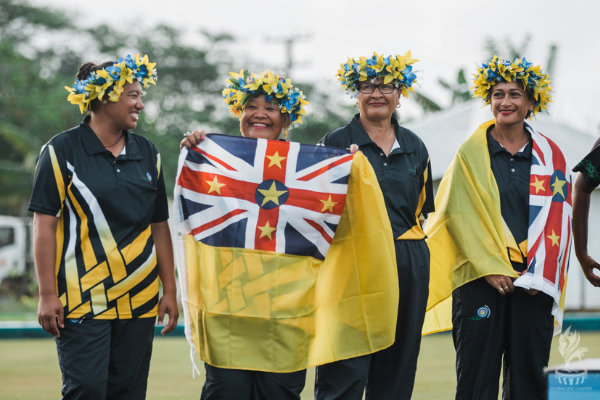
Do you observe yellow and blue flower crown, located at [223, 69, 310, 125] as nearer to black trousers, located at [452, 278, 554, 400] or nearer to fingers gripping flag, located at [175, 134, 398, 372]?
fingers gripping flag, located at [175, 134, 398, 372]

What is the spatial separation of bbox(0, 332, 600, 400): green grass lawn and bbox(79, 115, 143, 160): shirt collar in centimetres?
259

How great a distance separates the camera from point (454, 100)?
19.5 m

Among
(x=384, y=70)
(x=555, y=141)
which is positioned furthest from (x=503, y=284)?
(x=555, y=141)

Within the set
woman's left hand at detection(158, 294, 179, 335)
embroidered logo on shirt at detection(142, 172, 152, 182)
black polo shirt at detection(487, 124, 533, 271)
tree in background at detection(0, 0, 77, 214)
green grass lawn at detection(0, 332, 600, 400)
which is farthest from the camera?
tree in background at detection(0, 0, 77, 214)

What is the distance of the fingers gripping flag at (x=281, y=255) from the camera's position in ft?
12.0

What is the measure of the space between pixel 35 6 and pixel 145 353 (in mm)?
26725

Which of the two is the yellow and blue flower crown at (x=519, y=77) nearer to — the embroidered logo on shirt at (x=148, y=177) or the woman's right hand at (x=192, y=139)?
the woman's right hand at (x=192, y=139)

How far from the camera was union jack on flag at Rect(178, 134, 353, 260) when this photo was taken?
3715 millimetres

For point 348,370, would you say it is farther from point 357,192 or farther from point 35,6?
point 35,6

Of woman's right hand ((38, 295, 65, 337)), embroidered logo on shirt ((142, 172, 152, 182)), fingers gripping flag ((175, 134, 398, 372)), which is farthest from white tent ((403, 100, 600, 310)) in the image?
woman's right hand ((38, 295, 65, 337))

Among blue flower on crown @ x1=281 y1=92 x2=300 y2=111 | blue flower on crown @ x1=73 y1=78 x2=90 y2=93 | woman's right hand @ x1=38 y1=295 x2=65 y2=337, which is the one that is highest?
blue flower on crown @ x1=73 y1=78 x2=90 y2=93

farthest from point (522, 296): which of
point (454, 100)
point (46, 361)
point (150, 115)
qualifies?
point (150, 115)

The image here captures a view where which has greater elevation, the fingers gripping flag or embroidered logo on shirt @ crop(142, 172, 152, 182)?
embroidered logo on shirt @ crop(142, 172, 152, 182)

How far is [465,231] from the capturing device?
14.0ft
